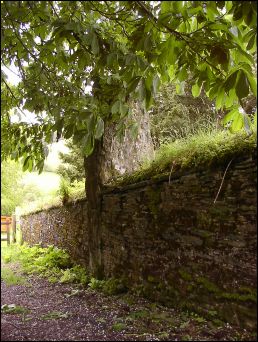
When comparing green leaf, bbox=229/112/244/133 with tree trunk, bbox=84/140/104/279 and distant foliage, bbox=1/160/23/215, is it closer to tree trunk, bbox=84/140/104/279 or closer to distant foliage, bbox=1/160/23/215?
distant foliage, bbox=1/160/23/215

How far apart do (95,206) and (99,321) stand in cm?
287

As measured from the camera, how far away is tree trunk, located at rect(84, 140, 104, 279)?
7.20 m

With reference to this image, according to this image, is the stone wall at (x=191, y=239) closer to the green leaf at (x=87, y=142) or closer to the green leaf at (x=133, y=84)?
the green leaf at (x=133, y=84)

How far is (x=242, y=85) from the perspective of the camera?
10.4 ft

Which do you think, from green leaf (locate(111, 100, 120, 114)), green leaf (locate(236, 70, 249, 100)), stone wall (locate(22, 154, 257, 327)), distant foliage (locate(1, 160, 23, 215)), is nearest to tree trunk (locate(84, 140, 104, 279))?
stone wall (locate(22, 154, 257, 327))

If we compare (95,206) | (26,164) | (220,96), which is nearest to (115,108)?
(220,96)

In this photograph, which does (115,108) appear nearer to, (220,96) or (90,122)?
(90,122)

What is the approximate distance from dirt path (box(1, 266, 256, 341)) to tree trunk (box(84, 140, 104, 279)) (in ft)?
3.68

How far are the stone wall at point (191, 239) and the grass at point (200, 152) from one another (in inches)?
4.0

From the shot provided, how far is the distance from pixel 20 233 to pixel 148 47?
13.4 meters

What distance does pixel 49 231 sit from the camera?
1101cm

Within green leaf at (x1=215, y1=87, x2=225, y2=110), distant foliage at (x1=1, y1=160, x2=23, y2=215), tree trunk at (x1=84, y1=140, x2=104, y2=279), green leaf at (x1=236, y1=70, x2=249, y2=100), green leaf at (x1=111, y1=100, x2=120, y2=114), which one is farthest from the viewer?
tree trunk at (x1=84, y1=140, x2=104, y2=279)

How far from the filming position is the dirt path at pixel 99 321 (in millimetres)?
3916

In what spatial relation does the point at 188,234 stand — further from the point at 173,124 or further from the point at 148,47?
the point at 173,124
